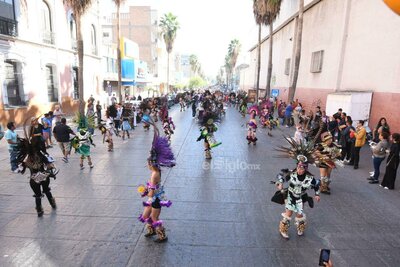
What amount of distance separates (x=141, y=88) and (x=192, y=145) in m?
37.0

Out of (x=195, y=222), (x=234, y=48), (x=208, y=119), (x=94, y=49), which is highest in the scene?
(x=234, y=48)

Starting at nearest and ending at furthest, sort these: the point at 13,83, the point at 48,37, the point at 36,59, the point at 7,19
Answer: the point at 7,19
the point at 13,83
the point at 36,59
the point at 48,37

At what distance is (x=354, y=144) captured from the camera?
9.72m

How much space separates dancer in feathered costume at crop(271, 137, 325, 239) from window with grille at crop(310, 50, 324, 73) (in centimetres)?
1578

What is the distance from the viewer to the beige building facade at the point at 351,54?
12.6 metres

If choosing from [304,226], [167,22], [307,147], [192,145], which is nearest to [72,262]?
[304,226]

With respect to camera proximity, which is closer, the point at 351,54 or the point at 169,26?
the point at 351,54

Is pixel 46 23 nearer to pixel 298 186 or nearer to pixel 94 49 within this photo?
pixel 94 49

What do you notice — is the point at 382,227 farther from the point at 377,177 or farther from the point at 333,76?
the point at 333,76

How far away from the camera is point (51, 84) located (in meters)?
20.1

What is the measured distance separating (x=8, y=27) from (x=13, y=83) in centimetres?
301

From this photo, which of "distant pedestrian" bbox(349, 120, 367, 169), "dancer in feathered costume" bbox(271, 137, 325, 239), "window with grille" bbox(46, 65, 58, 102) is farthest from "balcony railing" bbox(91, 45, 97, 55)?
"dancer in feathered costume" bbox(271, 137, 325, 239)

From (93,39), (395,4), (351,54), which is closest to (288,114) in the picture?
(351,54)

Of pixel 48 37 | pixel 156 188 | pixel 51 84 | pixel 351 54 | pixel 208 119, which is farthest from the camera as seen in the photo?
pixel 51 84
